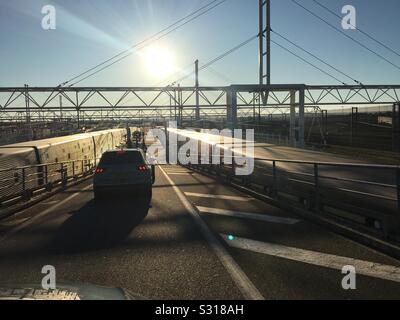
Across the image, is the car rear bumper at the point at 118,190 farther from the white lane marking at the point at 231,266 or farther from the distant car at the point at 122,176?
the white lane marking at the point at 231,266

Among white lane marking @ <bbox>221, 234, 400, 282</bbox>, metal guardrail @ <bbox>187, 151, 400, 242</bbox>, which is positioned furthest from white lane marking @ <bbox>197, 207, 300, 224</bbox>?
white lane marking @ <bbox>221, 234, 400, 282</bbox>

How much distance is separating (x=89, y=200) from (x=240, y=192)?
17.4ft

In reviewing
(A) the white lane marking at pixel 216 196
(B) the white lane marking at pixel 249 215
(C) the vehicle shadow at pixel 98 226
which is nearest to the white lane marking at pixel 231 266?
(B) the white lane marking at pixel 249 215

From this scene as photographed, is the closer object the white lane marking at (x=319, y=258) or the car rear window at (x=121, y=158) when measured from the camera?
the white lane marking at (x=319, y=258)

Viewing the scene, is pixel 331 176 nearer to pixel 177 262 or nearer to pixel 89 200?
pixel 177 262

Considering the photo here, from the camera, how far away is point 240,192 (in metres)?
17.7

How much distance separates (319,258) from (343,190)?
9.39ft

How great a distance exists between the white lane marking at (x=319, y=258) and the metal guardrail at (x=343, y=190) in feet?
4.10

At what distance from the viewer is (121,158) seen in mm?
16109

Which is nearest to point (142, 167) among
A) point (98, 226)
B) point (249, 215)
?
point (249, 215)

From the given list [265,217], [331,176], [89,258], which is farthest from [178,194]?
[89,258]

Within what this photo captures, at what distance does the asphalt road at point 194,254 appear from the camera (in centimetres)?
616

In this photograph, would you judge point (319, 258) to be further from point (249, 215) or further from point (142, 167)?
point (142, 167)

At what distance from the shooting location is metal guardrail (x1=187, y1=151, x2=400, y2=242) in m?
8.56
